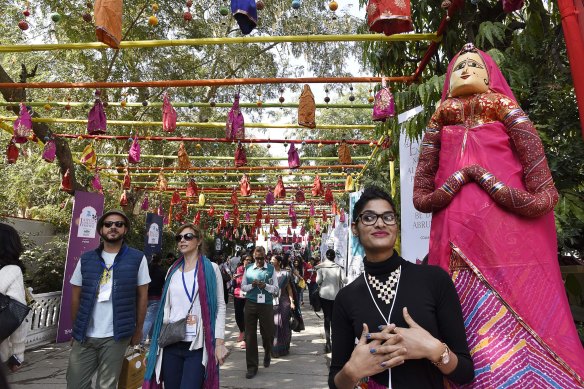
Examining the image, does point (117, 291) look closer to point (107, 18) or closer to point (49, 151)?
point (107, 18)

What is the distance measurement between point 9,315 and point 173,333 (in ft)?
3.36

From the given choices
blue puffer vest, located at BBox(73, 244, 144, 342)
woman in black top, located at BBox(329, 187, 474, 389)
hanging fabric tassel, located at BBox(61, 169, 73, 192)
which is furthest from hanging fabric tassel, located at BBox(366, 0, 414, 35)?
hanging fabric tassel, located at BBox(61, 169, 73, 192)

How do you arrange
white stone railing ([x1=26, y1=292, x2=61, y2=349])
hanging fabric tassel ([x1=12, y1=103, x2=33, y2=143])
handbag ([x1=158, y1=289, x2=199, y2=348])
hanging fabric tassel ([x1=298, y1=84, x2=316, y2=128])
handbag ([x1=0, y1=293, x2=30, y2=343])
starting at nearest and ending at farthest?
handbag ([x1=0, y1=293, x2=30, y2=343]) < handbag ([x1=158, y1=289, x2=199, y2=348]) < hanging fabric tassel ([x1=298, y1=84, x2=316, y2=128]) < hanging fabric tassel ([x1=12, y1=103, x2=33, y2=143]) < white stone railing ([x1=26, y1=292, x2=61, y2=349])

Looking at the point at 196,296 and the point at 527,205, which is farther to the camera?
the point at 196,296

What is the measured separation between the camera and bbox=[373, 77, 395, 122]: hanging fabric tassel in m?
4.79

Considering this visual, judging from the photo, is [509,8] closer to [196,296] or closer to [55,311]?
[196,296]

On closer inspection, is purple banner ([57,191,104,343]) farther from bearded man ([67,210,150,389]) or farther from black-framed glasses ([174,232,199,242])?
black-framed glasses ([174,232,199,242])

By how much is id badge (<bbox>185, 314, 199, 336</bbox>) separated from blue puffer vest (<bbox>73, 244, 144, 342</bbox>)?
0.46m

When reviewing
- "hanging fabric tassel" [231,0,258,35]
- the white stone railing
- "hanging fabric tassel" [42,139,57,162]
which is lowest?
the white stone railing

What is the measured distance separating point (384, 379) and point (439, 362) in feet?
0.59

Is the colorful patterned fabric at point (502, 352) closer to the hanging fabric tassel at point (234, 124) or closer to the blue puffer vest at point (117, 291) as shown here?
the blue puffer vest at point (117, 291)

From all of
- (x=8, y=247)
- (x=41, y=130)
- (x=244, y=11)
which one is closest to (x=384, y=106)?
(x=244, y=11)

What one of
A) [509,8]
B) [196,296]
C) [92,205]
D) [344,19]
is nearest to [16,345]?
[196,296]

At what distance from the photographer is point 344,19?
30.6 feet
